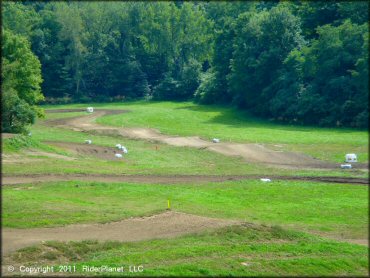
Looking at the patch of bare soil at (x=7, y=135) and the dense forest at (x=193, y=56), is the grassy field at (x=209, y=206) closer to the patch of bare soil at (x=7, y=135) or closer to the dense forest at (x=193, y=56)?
the patch of bare soil at (x=7, y=135)

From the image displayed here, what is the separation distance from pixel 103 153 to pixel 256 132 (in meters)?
19.6

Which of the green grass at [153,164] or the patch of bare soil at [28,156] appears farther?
the patch of bare soil at [28,156]

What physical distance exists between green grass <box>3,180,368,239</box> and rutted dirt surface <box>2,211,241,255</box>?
784 mm

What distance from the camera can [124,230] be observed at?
2898 centimetres

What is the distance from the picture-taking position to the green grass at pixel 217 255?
23641mm

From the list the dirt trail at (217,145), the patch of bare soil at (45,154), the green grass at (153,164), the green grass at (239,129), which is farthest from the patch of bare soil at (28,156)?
the green grass at (239,129)

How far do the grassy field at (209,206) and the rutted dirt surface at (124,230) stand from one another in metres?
0.73

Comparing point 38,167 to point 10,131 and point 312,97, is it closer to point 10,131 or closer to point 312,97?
point 10,131

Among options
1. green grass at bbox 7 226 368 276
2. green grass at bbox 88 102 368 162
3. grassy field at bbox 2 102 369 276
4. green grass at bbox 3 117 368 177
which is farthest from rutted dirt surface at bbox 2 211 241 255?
green grass at bbox 88 102 368 162

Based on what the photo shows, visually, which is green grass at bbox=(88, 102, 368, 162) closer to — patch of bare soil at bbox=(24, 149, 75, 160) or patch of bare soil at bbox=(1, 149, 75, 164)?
patch of bare soil at bbox=(24, 149, 75, 160)

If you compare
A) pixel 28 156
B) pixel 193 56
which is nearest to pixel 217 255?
pixel 28 156

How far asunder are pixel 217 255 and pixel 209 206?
36.3ft

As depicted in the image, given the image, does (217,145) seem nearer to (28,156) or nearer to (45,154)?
(45,154)

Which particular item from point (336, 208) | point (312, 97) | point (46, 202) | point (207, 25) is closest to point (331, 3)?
point (312, 97)
